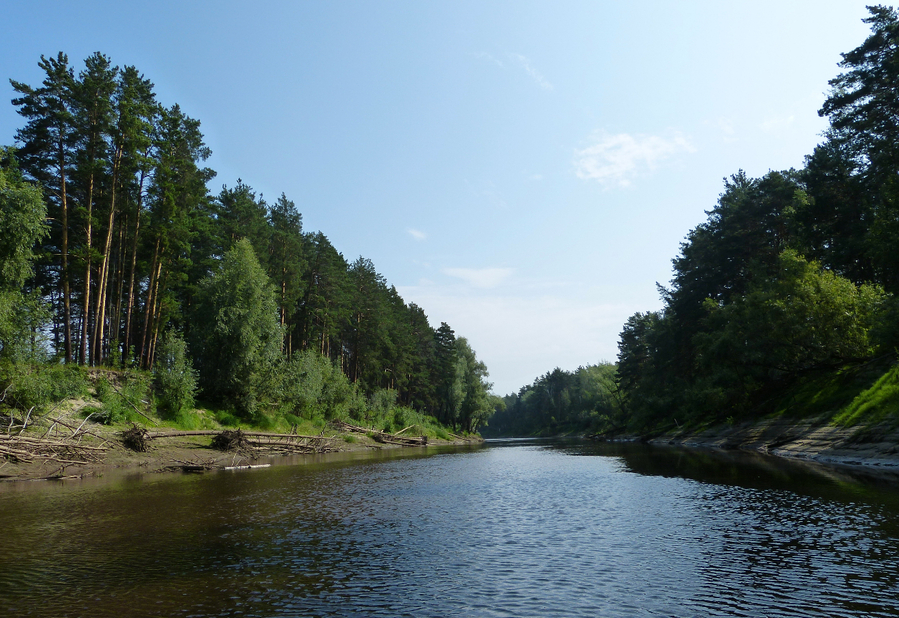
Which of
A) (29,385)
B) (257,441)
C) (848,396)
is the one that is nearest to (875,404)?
(848,396)

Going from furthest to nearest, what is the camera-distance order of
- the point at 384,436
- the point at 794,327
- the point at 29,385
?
the point at 384,436, the point at 794,327, the point at 29,385

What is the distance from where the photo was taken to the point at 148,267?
177 ft

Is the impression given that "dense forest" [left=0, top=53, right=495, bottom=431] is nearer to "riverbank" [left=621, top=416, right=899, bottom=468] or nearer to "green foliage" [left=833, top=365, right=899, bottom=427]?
"riverbank" [left=621, top=416, right=899, bottom=468]

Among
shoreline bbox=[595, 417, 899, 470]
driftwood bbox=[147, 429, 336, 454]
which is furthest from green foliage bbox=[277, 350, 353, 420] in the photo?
shoreline bbox=[595, 417, 899, 470]

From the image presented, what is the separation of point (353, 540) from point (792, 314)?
42.9 m

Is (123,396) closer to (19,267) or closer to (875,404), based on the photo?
(19,267)

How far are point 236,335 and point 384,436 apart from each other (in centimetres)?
2586

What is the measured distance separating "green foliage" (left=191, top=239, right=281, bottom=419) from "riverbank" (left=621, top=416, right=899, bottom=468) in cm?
4384

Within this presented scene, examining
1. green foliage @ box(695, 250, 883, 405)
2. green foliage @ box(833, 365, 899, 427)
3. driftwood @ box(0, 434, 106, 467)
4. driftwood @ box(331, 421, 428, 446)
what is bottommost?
driftwood @ box(331, 421, 428, 446)

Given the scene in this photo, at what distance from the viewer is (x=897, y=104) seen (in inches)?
1410

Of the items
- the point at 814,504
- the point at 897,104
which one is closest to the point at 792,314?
the point at 897,104

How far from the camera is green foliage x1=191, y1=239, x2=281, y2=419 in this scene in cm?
5109

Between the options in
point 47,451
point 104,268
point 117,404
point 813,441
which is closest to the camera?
point 47,451

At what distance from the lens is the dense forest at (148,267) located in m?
33.2
